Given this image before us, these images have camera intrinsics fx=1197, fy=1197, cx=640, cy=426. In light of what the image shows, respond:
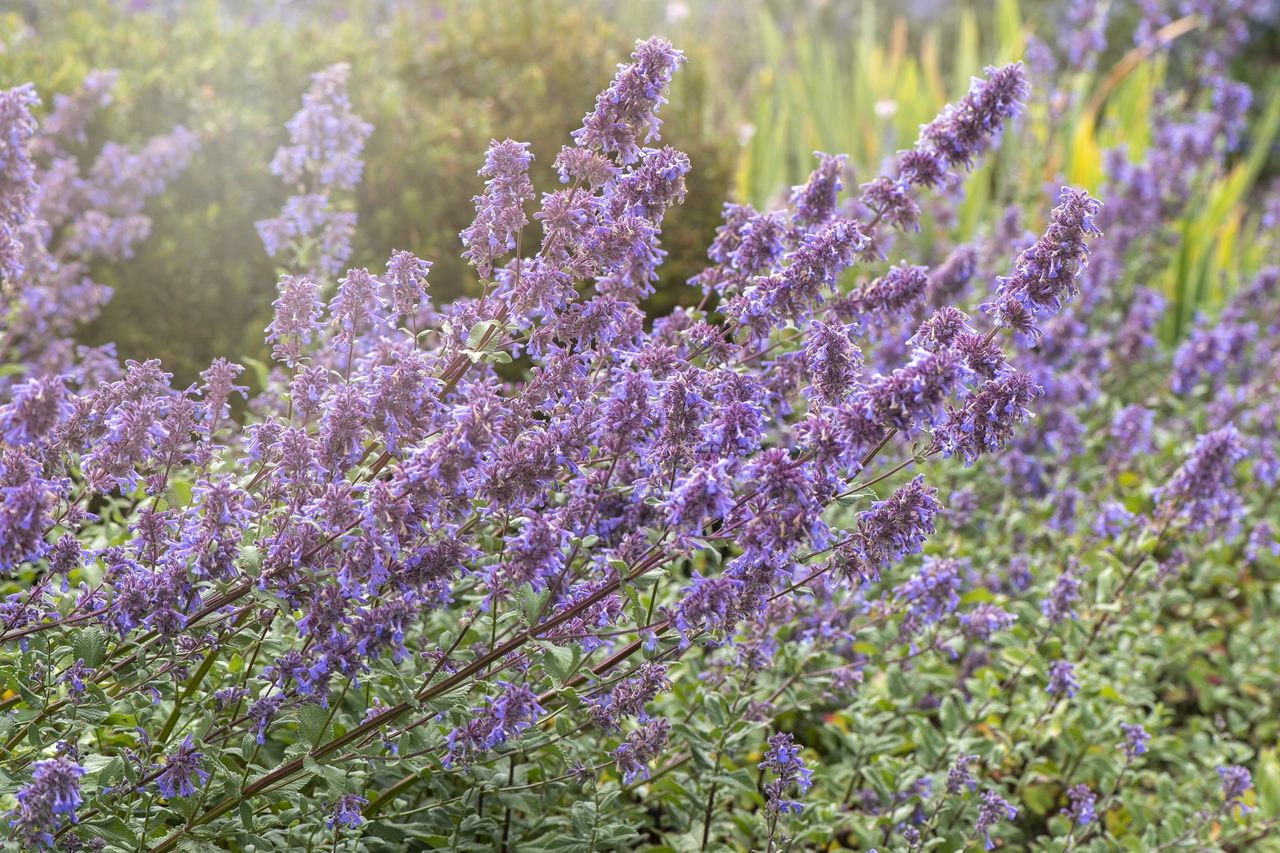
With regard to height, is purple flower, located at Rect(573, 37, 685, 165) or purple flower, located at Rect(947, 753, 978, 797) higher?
purple flower, located at Rect(573, 37, 685, 165)

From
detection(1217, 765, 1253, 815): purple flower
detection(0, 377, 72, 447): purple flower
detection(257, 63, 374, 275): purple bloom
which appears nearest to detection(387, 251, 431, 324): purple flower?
detection(0, 377, 72, 447): purple flower

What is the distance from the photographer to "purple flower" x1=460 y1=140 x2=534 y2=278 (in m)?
2.40

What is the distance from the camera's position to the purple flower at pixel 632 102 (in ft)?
7.78

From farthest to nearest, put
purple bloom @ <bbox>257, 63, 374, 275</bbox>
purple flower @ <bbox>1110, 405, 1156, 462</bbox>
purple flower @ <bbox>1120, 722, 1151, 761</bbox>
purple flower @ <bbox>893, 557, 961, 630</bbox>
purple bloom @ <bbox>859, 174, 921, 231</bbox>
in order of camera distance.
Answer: purple flower @ <bbox>1110, 405, 1156, 462</bbox>
purple bloom @ <bbox>257, 63, 374, 275</bbox>
purple flower @ <bbox>1120, 722, 1151, 761</bbox>
purple flower @ <bbox>893, 557, 961, 630</bbox>
purple bloom @ <bbox>859, 174, 921, 231</bbox>

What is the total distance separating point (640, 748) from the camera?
2564 mm

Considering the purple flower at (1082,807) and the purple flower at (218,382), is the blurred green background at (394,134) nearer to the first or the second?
the purple flower at (218,382)

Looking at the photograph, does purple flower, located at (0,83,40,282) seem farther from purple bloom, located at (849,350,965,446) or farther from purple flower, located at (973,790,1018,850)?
purple flower, located at (973,790,1018,850)

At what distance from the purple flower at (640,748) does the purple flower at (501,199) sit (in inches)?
40.6

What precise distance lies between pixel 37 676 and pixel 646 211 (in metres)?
1.60

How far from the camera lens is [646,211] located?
2.53 metres

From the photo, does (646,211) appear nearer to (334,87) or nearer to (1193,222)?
(334,87)

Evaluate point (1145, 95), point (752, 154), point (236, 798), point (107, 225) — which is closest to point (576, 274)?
point (236, 798)

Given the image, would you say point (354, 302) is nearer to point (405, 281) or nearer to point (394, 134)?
point (405, 281)

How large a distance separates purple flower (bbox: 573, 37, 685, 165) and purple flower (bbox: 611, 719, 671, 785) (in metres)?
1.20
